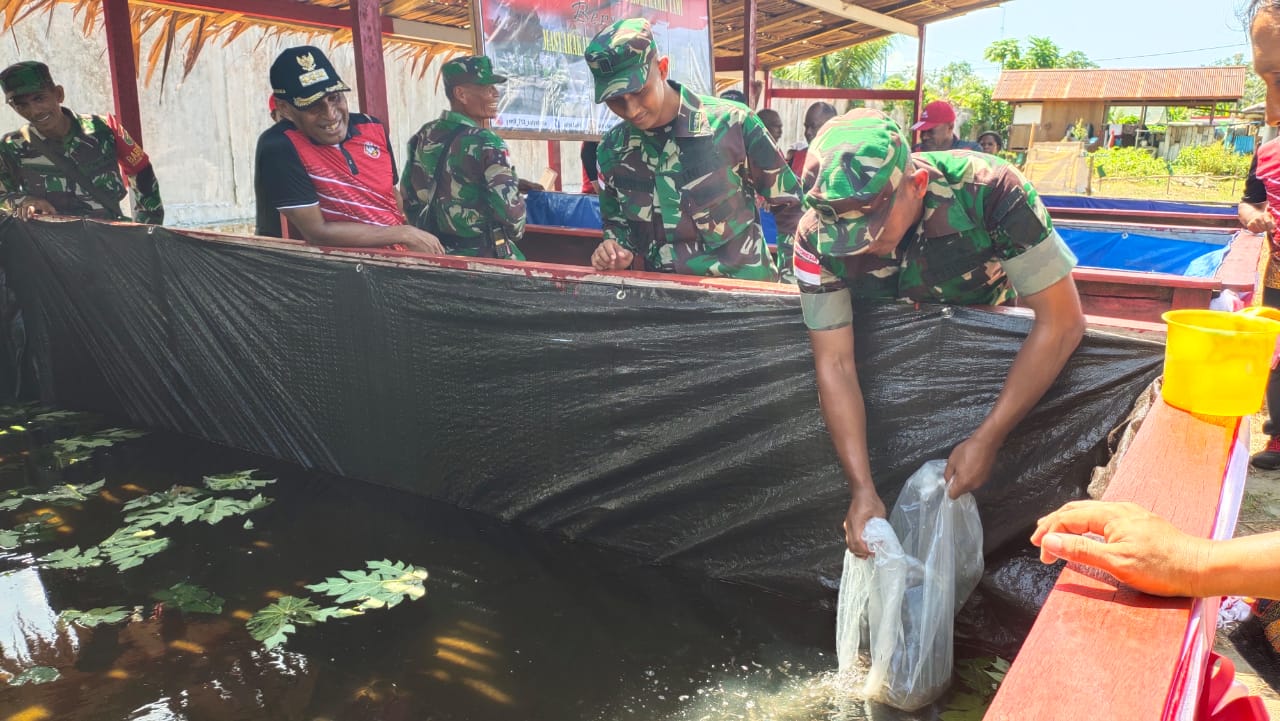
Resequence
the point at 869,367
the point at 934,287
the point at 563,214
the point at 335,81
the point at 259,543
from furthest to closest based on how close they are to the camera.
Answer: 1. the point at 563,214
2. the point at 335,81
3. the point at 259,543
4. the point at 869,367
5. the point at 934,287

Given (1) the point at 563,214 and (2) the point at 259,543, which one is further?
(1) the point at 563,214

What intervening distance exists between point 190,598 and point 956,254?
2653mm

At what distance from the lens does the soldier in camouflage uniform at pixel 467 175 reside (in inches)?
145

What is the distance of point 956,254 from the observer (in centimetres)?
205

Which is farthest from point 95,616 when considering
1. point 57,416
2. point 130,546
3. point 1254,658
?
point 1254,658

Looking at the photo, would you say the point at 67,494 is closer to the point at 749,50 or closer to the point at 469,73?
the point at 469,73

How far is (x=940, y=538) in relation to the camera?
2.02m

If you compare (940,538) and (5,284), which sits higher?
(5,284)

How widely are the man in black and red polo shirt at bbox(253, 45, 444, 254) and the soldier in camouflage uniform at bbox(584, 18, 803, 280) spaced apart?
2.88 ft

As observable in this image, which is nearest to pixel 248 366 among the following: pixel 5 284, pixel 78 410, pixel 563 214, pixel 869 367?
pixel 78 410

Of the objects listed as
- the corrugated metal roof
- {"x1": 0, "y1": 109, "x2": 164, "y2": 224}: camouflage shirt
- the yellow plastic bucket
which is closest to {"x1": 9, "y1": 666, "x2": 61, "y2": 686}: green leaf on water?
the yellow plastic bucket

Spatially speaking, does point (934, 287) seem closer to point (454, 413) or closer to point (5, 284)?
point (454, 413)

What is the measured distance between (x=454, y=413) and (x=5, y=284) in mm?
3250

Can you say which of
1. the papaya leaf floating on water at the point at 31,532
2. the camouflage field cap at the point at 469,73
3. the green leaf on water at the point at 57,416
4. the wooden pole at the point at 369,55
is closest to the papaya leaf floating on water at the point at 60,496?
the papaya leaf floating on water at the point at 31,532
